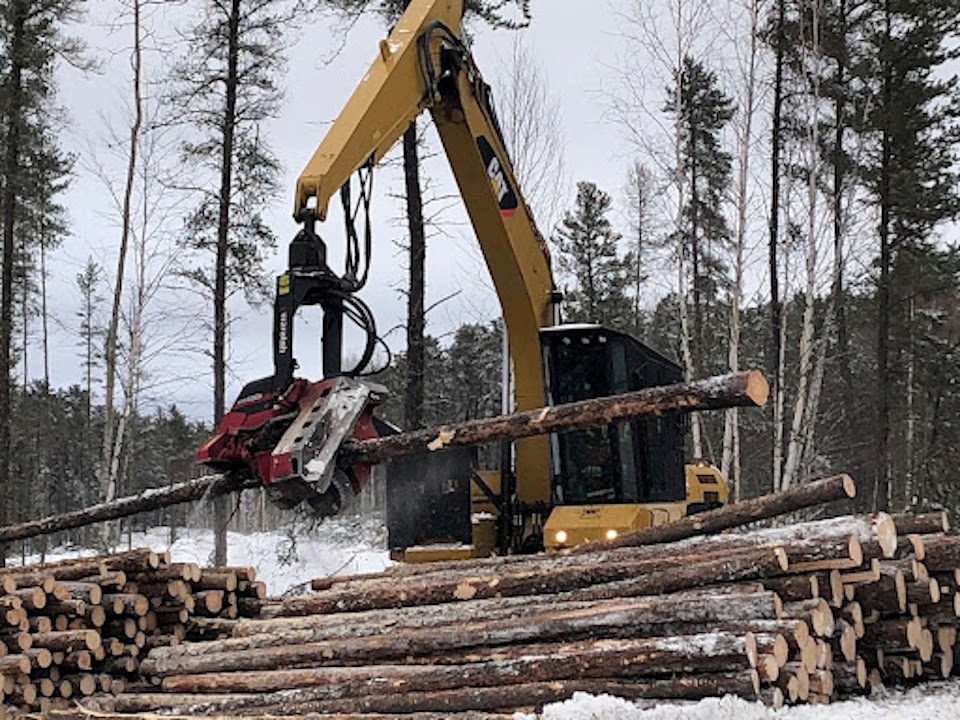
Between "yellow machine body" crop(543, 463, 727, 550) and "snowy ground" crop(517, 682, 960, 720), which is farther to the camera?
"yellow machine body" crop(543, 463, 727, 550)

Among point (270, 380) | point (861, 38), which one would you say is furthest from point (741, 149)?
point (270, 380)

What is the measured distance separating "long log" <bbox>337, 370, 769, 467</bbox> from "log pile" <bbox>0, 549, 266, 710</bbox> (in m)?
1.87

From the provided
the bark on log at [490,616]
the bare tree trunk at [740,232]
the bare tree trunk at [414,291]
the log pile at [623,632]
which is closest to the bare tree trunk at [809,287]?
the bare tree trunk at [740,232]

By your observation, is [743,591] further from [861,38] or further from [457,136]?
[861,38]

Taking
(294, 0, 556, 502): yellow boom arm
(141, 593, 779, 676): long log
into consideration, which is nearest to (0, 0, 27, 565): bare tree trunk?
(294, 0, 556, 502): yellow boom arm

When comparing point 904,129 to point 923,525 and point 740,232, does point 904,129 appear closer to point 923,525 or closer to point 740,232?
point 740,232

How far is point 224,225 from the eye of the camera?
19.6 m

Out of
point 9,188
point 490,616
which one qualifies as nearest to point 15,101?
point 9,188

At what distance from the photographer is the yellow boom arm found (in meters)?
7.53

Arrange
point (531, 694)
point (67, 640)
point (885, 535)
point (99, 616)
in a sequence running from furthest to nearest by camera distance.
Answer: point (99, 616) → point (67, 640) → point (885, 535) → point (531, 694)

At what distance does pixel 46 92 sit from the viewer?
70.7 ft

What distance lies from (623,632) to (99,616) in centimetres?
376

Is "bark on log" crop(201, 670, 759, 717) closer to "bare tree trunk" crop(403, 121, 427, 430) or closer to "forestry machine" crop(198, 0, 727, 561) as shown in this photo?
"forestry machine" crop(198, 0, 727, 561)

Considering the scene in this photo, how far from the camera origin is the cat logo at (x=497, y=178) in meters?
9.01
